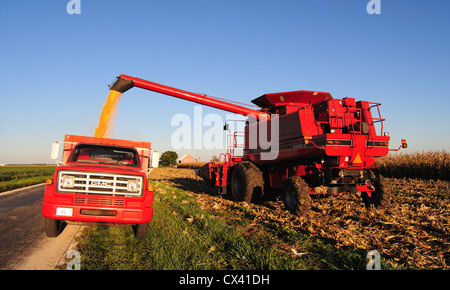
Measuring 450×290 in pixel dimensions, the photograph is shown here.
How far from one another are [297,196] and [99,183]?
184 inches

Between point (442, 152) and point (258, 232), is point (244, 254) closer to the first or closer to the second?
point (258, 232)

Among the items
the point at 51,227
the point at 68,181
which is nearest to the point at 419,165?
the point at 68,181

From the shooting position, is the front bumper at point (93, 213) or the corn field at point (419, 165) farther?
the corn field at point (419, 165)

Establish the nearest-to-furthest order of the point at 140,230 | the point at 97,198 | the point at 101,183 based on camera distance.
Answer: the point at 97,198
the point at 101,183
the point at 140,230

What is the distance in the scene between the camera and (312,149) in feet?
23.7

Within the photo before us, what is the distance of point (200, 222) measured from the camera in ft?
21.7

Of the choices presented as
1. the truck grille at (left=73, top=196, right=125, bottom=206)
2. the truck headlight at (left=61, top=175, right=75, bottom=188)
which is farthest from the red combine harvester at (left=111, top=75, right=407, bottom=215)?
the truck headlight at (left=61, top=175, right=75, bottom=188)

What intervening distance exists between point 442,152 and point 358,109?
10596mm

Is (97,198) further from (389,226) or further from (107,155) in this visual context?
(389,226)

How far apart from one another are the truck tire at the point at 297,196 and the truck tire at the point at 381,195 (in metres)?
2.31

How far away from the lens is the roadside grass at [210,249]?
3992 millimetres

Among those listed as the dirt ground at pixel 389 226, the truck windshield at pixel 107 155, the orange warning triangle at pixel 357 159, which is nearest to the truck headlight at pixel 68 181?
A: the truck windshield at pixel 107 155

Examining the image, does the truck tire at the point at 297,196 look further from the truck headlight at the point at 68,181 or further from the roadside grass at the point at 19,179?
the roadside grass at the point at 19,179
